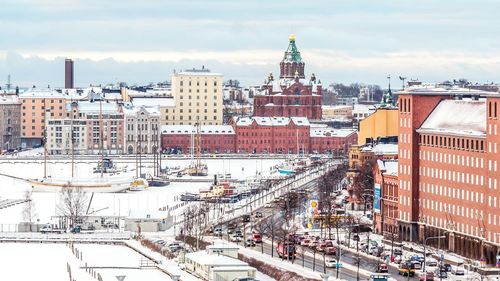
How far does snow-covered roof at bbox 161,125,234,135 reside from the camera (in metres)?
154

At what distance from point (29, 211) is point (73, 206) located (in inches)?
123

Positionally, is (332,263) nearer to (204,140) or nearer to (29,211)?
(29,211)

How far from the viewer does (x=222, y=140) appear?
15438 centimetres

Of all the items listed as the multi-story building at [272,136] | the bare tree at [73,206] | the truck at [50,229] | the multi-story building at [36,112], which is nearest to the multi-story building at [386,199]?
the truck at [50,229]

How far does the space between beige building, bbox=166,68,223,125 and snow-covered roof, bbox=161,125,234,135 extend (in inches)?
285

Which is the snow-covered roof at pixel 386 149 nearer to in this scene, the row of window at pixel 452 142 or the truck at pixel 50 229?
the row of window at pixel 452 142

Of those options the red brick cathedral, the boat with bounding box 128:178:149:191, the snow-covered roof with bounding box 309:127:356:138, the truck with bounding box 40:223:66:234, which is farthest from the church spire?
the truck with bounding box 40:223:66:234

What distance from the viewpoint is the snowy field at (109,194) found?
89.7 metres

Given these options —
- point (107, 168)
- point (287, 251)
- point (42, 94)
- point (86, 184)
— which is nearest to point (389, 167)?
point (287, 251)

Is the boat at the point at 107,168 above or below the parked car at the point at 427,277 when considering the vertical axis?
above

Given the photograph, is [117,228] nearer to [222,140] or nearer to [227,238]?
[227,238]

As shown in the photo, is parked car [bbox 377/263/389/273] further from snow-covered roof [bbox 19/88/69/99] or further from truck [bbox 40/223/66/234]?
snow-covered roof [bbox 19/88/69/99]

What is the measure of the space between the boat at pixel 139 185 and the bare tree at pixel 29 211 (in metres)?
12.5

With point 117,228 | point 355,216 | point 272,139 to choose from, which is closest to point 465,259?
point 355,216
